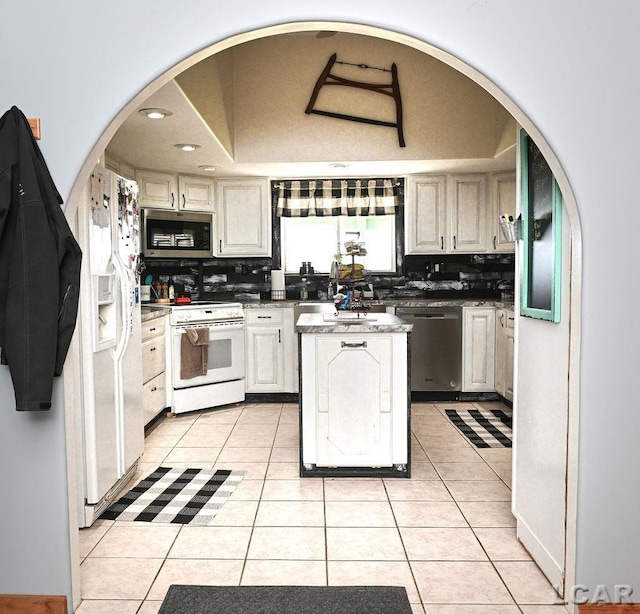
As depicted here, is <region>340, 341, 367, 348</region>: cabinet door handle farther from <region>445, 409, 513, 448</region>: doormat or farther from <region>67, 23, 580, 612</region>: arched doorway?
<region>67, 23, 580, 612</region>: arched doorway

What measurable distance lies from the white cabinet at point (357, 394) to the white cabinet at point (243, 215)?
268 cm

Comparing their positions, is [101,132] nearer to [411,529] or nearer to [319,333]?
[319,333]

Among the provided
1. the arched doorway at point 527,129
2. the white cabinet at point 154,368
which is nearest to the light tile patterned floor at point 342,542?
the arched doorway at point 527,129

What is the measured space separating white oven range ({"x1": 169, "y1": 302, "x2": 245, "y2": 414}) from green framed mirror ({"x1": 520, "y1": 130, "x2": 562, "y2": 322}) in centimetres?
315

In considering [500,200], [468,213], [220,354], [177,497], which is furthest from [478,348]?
[177,497]

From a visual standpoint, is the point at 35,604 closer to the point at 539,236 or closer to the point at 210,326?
the point at 539,236

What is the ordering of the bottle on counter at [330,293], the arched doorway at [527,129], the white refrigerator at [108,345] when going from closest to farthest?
the arched doorway at [527,129]
the white refrigerator at [108,345]
the bottle on counter at [330,293]

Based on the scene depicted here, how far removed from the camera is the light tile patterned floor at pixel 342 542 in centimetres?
234

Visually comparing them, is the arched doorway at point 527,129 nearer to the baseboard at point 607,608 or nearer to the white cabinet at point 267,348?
the baseboard at point 607,608

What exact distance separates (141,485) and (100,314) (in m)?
1.07

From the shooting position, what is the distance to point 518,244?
2803mm

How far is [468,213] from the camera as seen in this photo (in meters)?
5.86

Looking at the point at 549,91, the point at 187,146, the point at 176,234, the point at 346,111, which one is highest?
the point at 346,111

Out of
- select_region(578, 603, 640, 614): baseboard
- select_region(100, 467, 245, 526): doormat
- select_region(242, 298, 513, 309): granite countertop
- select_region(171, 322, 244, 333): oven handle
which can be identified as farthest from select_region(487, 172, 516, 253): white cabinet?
select_region(578, 603, 640, 614): baseboard
